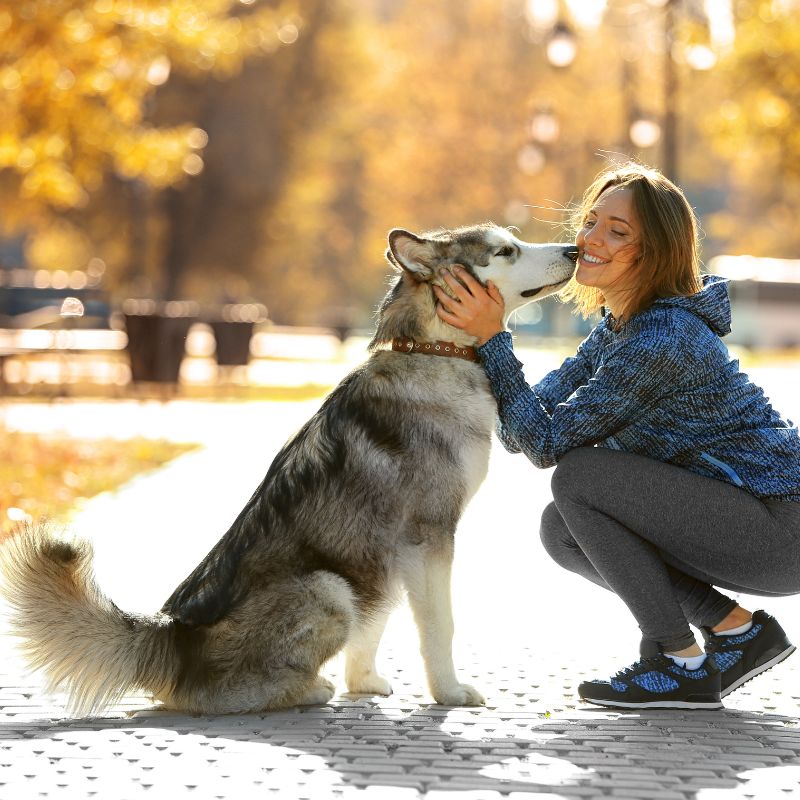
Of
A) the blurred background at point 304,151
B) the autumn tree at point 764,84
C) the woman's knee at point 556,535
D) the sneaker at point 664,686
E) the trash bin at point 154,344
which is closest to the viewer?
the sneaker at point 664,686

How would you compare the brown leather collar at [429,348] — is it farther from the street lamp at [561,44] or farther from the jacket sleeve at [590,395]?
the street lamp at [561,44]

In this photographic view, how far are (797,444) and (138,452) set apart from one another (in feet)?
29.3

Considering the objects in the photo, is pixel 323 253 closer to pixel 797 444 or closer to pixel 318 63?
pixel 318 63

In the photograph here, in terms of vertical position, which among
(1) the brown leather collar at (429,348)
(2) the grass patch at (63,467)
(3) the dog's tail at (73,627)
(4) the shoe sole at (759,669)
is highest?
(1) the brown leather collar at (429,348)

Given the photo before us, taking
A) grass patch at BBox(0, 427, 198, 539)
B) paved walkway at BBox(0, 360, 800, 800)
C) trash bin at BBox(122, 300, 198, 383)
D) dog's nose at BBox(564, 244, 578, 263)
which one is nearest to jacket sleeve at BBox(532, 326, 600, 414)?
dog's nose at BBox(564, 244, 578, 263)

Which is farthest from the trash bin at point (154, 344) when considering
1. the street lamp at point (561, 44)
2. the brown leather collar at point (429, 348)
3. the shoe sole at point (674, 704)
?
the shoe sole at point (674, 704)

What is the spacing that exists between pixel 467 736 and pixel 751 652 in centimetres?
124

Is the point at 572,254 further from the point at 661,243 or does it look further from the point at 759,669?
the point at 759,669

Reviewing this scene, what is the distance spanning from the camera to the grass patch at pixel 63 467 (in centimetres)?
962

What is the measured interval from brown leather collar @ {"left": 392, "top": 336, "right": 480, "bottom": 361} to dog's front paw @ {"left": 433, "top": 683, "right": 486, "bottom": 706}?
1239mm

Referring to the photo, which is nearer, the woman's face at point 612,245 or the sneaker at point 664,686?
the sneaker at point 664,686

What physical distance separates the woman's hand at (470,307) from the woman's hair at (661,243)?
509 mm

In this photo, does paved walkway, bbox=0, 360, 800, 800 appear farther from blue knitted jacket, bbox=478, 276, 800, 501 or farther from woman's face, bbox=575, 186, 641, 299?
woman's face, bbox=575, 186, 641, 299

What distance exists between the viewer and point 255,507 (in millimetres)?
4746
